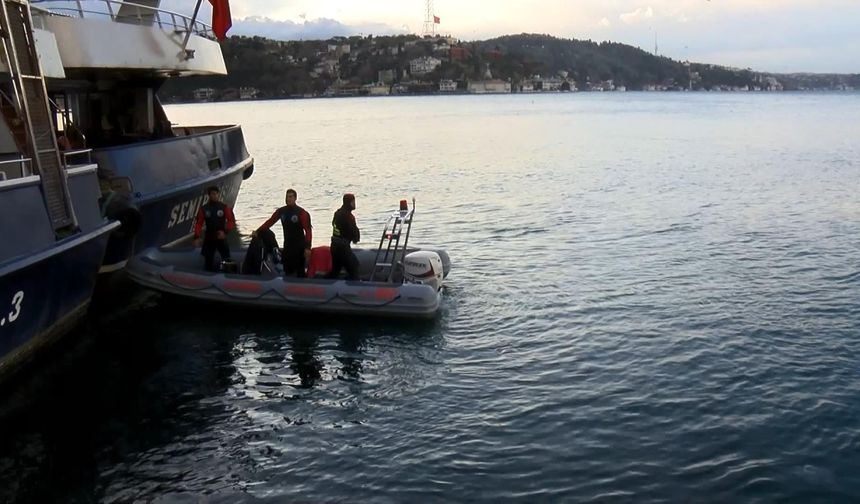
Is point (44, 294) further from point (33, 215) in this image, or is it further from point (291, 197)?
point (291, 197)

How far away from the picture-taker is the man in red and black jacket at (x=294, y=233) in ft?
40.4

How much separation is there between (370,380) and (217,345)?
8.86 ft

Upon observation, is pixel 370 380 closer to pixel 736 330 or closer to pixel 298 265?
pixel 298 265

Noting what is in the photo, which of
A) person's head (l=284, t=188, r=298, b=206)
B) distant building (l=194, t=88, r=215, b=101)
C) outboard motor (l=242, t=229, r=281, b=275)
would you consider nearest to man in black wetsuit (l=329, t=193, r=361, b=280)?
person's head (l=284, t=188, r=298, b=206)

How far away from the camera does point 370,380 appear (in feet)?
32.9

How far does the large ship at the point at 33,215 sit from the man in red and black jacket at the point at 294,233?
2.59 m

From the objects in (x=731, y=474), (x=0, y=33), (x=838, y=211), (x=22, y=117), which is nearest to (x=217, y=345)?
(x=22, y=117)

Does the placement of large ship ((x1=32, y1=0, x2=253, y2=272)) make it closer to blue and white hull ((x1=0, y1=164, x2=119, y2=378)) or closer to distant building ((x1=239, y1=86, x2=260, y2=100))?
blue and white hull ((x1=0, y1=164, x2=119, y2=378))

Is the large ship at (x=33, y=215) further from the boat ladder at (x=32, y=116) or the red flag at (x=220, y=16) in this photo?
the red flag at (x=220, y=16)

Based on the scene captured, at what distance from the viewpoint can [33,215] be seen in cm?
963

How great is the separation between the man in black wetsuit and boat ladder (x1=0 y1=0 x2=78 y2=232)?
371 cm

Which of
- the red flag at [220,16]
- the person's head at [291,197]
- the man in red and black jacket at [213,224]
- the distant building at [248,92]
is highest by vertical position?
the distant building at [248,92]

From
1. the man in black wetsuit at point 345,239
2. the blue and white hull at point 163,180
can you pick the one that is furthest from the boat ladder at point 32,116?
the man in black wetsuit at point 345,239

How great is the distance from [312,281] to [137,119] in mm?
8017
